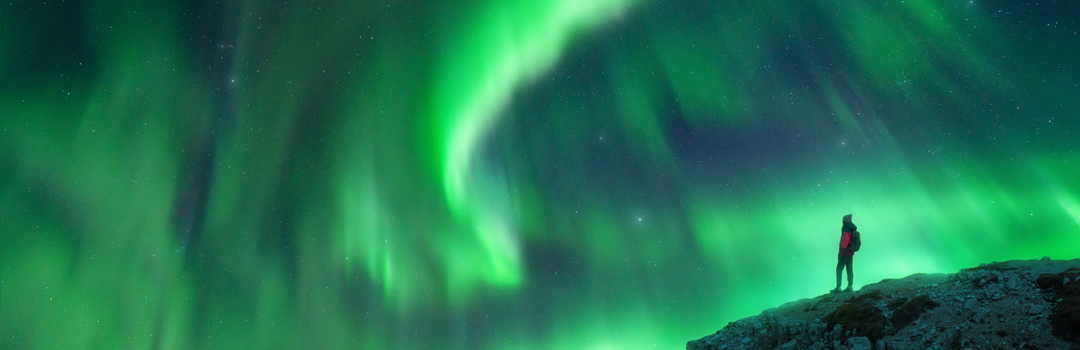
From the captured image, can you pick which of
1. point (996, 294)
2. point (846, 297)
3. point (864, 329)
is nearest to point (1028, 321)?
point (996, 294)

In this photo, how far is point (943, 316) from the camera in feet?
43.8

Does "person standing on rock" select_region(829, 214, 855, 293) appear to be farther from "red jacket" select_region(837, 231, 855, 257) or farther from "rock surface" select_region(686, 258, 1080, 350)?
"rock surface" select_region(686, 258, 1080, 350)

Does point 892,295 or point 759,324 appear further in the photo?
point 759,324

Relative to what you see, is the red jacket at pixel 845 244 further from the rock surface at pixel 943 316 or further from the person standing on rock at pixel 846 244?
the rock surface at pixel 943 316

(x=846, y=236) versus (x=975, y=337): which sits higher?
(x=846, y=236)

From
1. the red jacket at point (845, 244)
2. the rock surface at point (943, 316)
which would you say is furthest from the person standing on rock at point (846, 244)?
the rock surface at point (943, 316)

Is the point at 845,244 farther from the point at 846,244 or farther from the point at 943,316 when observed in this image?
the point at 943,316

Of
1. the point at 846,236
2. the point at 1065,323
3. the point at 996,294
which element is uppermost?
the point at 846,236

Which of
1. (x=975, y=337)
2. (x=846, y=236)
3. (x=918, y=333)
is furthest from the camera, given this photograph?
→ (x=846, y=236)

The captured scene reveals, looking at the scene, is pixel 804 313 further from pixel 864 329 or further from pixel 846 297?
pixel 864 329

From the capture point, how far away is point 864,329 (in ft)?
45.8

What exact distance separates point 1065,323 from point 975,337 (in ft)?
5.09

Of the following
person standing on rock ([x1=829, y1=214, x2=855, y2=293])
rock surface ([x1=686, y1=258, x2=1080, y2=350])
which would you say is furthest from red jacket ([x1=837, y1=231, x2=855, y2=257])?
rock surface ([x1=686, y1=258, x2=1080, y2=350])

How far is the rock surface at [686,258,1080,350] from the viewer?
11641 mm
